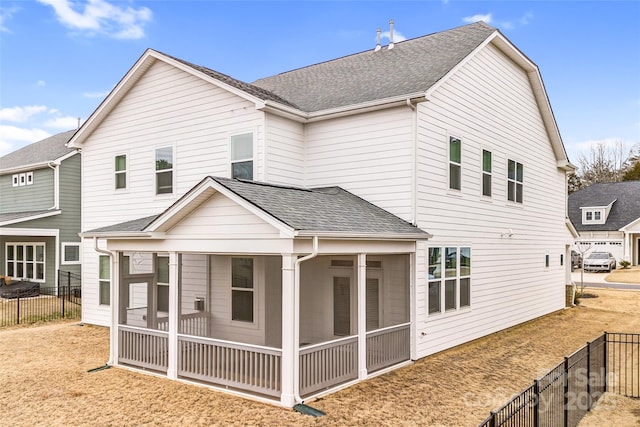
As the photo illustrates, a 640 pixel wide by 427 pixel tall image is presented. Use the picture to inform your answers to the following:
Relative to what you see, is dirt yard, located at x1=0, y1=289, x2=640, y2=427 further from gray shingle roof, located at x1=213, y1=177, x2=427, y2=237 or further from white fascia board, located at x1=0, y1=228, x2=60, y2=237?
white fascia board, located at x1=0, y1=228, x2=60, y2=237

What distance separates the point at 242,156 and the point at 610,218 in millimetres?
42985

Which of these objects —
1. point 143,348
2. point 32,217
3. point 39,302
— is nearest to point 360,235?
point 143,348

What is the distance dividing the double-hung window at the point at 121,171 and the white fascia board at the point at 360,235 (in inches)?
363

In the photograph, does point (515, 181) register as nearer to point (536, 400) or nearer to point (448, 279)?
point (448, 279)

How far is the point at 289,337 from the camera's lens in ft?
27.2

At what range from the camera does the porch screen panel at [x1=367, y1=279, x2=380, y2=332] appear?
12305 millimetres

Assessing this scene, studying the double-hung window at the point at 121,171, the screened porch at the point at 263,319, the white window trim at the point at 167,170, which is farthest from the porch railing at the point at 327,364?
the double-hung window at the point at 121,171

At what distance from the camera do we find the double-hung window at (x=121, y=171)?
15438mm

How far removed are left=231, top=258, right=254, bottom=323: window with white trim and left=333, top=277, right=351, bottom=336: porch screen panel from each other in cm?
213

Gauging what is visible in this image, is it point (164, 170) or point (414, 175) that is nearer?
point (414, 175)

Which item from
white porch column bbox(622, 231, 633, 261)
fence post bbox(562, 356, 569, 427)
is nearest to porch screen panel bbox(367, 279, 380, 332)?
fence post bbox(562, 356, 569, 427)

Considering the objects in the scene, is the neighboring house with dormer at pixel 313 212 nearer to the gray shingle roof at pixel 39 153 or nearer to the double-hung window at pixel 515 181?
the double-hung window at pixel 515 181

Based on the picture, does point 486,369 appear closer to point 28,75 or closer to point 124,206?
point 124,206

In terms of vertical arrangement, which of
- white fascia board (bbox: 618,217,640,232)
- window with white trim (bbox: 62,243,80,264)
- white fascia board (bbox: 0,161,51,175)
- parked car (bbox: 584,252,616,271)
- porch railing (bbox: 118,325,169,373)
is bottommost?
parked car (bbox: 584,252,616,271)
